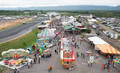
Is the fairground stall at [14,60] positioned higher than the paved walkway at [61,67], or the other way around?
the fairground stall at [14,60]

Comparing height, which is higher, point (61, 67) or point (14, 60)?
point (14, 60)

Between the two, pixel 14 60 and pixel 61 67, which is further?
pixel 14 60

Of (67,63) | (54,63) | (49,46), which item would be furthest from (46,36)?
(67,63)

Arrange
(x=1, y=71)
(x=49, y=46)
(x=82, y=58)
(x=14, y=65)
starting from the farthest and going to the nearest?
(x=49, y=46)
(x=82, y=58)
(x=14, y=65)
(x=1, y=71)

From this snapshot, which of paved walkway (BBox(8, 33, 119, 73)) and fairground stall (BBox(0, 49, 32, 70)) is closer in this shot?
paved walkway (BBox(8, 33, 119, 73))

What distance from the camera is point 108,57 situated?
54.7 ft

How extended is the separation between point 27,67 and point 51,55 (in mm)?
4723

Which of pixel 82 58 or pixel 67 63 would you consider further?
pixel 82 58

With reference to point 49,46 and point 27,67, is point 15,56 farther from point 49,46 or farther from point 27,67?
point 49,46

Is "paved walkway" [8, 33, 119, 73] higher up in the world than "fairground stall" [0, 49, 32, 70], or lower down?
lower down

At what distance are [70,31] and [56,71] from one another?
774 inches

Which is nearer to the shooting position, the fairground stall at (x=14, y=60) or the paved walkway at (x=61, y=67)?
the paved walkway at (x=61, y=67)

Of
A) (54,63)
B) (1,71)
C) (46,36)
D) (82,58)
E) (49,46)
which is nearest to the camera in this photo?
(1,71)

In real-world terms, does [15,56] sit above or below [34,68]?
above
